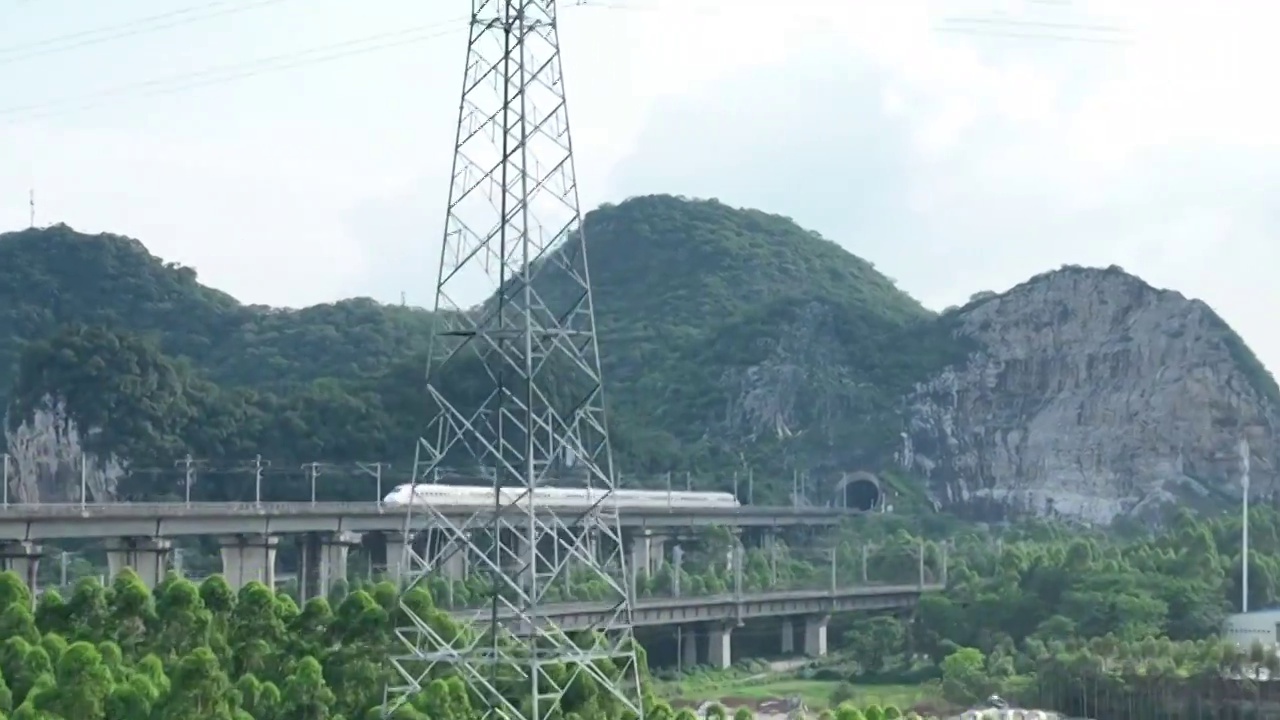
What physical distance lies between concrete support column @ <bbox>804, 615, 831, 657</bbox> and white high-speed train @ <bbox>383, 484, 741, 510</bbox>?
9.81 meters

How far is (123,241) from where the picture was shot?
539 feet

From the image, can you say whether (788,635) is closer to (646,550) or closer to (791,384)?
(646,550)

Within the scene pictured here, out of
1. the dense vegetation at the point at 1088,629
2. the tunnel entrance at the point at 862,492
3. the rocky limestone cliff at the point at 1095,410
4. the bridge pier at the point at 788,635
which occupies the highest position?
the rocky limestone cliff at the point at 1095,410

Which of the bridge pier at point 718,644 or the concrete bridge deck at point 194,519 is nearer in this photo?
the concrete bridge deck at point 194,519

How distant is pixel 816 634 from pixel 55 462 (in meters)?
40.5

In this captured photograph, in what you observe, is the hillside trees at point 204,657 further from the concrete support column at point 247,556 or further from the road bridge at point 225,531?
the concrete support column at point 247,556

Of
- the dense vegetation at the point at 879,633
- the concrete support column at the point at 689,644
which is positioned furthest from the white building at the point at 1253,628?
the concrete support column at the point at 689,644

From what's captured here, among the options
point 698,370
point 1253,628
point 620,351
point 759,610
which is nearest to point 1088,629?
point 1253,628

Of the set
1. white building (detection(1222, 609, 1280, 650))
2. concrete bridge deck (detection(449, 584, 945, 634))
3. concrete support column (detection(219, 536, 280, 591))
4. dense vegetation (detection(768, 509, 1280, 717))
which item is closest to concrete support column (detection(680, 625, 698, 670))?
concrete bridge deck (detection(449, 584, 945, 634))

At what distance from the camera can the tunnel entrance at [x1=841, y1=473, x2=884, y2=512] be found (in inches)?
5591

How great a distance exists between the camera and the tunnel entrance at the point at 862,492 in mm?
142000

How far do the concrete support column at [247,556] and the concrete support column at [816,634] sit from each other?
2589 centimetres

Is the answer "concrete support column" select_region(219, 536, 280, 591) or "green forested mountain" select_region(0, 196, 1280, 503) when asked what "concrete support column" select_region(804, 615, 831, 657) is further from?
"green forested mountain" select_region(0, 196, 1280, 503)

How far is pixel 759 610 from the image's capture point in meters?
93.4
